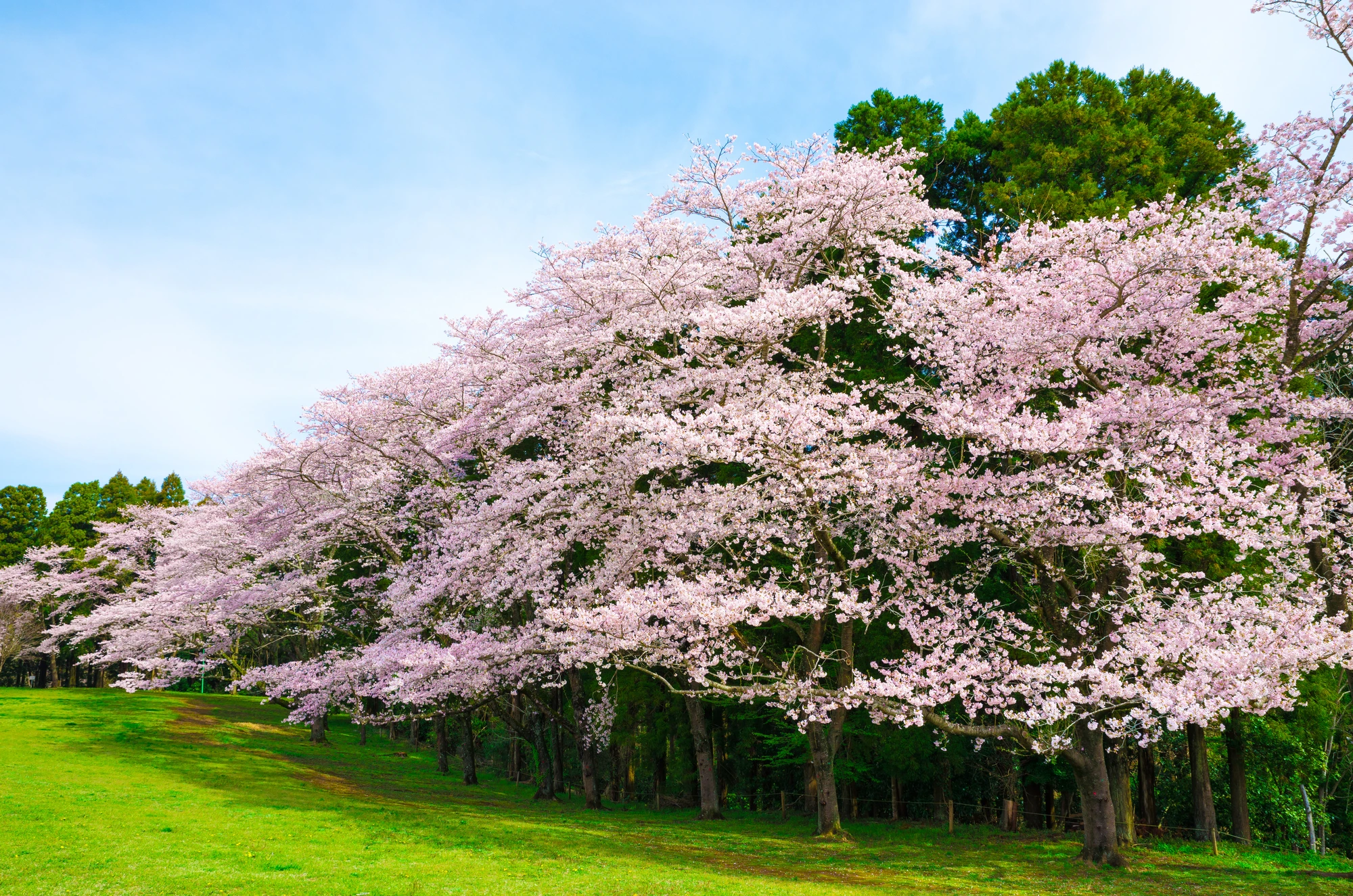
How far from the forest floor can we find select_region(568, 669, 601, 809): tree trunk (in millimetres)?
1117

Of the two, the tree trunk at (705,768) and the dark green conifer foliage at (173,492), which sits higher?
the dark green conifer foliage at (173,492)

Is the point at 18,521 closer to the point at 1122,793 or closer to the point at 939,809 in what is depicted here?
the point at 939,809

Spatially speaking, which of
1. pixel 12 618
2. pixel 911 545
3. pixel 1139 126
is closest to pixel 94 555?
pixel 12 618

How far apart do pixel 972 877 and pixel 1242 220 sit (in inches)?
478

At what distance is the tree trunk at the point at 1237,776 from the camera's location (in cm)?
1959

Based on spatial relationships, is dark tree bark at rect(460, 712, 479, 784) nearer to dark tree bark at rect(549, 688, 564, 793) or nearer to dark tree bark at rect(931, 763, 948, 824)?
dark tree bark at rect(549, 688, 564, 793)

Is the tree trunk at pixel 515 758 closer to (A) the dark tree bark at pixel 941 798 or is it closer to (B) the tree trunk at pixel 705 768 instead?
(B) the tree trunk at pixel 705 768

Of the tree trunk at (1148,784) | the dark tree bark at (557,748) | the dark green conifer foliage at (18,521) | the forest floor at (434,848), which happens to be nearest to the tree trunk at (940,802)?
the forest floor at (434,848)

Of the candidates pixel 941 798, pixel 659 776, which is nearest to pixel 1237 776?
pixel 941 798

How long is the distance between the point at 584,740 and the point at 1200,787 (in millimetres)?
15536

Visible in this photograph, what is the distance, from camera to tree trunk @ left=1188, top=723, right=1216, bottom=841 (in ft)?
62.0

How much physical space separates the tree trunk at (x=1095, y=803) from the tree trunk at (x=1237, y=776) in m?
6.32

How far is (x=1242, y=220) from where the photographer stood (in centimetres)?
1426

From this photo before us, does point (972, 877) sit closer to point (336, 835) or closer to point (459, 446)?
point (336, 835)
